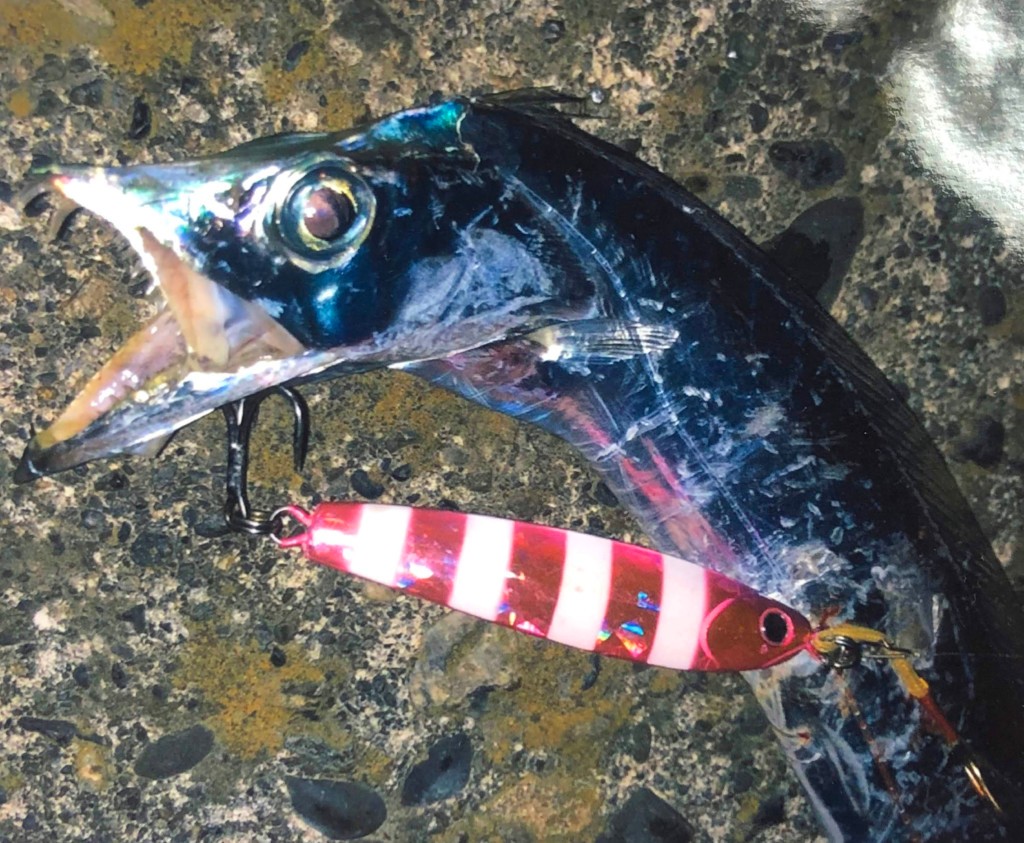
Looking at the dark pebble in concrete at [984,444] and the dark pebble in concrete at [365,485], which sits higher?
the dark pebble in concrete at [984,444]

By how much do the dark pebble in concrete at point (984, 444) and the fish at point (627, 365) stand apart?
0.33 meters

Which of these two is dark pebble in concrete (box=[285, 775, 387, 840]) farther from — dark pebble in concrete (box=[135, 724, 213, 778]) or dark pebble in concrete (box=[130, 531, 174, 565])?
dark pebble in concrete (box=[130, 531, 174, 565])

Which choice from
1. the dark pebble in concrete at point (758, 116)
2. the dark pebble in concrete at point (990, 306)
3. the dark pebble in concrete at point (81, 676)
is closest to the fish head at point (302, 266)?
the dark pebble in concrete at point (81, 676)

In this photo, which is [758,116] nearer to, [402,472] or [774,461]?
[774,461]

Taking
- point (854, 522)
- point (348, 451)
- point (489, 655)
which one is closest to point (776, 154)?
point (854, 522)

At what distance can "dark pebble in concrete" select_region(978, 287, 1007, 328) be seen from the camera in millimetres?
2104

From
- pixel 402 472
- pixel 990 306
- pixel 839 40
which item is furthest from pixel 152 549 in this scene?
pixel 990 306

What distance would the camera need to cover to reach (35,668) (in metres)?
1.82

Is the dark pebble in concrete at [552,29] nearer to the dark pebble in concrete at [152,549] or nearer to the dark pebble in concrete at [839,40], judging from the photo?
the dark pebble in concrete at [839,40]

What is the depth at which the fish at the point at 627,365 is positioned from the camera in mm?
1365

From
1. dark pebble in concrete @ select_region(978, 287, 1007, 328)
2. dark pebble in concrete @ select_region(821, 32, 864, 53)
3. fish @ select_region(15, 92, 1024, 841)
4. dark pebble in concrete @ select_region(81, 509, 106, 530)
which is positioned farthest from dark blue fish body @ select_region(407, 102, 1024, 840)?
dark pebble in concrete @ select_region(81, 509, 106, 530)

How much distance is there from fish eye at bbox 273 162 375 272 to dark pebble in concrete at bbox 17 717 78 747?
47.2 inches

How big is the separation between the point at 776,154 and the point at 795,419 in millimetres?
752

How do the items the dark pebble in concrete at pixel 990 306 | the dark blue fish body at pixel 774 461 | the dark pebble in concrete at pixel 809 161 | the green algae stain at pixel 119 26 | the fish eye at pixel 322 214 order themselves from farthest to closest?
the dark pebble in concrete at pixel 990 306, the dark pebble in concrete at pixel 809 161, the green algae stain at pixel 119 26, the dark blue fish body at pixel 774 461, the fish eye at pixel 322 214
